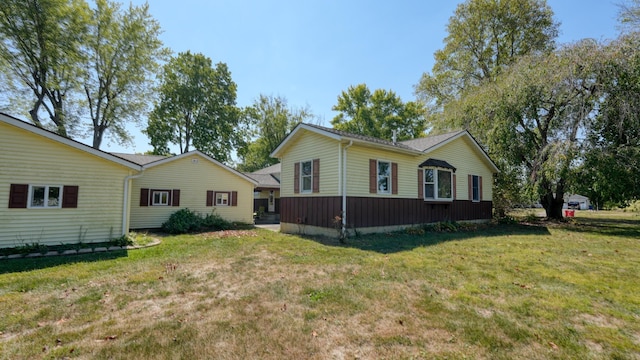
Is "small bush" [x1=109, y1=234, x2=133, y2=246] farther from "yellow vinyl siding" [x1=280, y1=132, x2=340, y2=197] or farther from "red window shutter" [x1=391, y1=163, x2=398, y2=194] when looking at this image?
"red window shutter" [x1=391, y1=163, x2=398, y2=194]

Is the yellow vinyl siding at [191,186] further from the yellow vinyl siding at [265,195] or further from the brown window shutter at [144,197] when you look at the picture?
the yellow vinyl siding at [265,195]

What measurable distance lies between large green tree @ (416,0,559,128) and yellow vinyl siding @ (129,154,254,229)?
16.1 metres

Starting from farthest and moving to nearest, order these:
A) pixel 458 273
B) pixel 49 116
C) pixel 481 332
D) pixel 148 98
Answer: pixel 148 98
pixel 49 116
pixel 458 273
pixel 481 332

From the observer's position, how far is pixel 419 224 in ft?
41.9

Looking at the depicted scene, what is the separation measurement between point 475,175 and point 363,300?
14.5m

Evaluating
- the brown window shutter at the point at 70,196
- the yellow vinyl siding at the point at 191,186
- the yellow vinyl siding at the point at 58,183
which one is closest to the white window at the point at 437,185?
the yellow vinyl siding at the point at 191,186

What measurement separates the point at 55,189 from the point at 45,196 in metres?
0.31

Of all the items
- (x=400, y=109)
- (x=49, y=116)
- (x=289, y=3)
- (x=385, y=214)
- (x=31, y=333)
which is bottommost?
(x=31, y=333)

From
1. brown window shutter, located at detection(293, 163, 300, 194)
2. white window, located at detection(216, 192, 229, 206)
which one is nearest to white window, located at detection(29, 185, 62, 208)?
white window, located at detection(216, 192, 229, 206)

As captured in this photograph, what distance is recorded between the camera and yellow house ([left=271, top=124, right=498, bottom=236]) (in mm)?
10500

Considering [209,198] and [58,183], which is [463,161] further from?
[58,183]

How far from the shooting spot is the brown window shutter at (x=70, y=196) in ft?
28.8

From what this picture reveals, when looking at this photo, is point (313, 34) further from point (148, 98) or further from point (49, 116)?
point (49, 116)

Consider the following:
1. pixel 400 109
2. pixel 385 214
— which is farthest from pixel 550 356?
pixel 400 109
